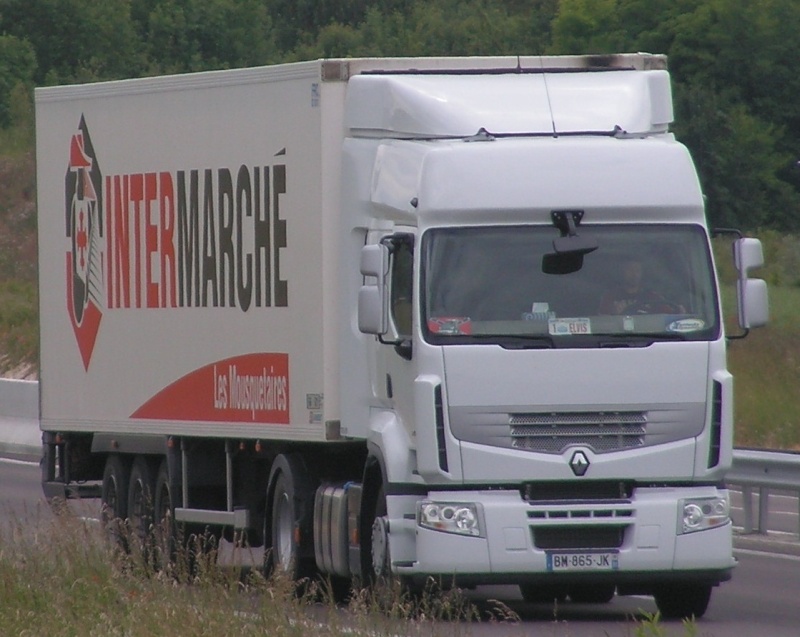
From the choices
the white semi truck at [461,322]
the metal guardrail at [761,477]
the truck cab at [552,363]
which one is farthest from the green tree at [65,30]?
the truck cab at [552,363]

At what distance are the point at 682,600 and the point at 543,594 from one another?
4.33ft

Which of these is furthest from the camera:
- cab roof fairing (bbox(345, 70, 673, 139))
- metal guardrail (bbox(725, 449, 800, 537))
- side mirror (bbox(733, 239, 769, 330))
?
metal guardrail (bbox(725, 449, 800, 537))

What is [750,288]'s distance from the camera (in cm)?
1321

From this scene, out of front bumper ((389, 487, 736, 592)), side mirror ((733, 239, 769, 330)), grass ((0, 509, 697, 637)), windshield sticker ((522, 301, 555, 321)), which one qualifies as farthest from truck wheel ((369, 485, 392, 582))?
side mirror ((733, 239, 769, 330))

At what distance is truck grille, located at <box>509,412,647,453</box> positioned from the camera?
12812 mm

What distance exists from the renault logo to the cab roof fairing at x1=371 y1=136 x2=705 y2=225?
143 cm

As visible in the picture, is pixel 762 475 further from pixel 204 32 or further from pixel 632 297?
pixel 204 32

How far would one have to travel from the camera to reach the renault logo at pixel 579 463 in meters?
12.8

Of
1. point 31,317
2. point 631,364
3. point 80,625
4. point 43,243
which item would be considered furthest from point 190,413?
point 31,317

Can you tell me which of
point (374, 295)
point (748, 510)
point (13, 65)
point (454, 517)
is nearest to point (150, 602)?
point (454, 517)

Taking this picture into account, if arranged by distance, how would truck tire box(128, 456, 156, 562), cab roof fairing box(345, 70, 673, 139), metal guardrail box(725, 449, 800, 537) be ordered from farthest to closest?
metal guardrail box(725, 449, 800, 537) < truck tire box(128, 456, 156, 562) < cab roof fairing box(345, 70, 673, 139)

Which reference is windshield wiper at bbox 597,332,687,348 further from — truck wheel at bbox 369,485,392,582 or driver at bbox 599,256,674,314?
truck wheel at bbox 369,485,392,582

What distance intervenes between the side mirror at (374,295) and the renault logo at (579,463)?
1382 mm

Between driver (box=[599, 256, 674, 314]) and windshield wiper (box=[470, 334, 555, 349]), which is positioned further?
driver (box=[599, 256, 674, 314])
